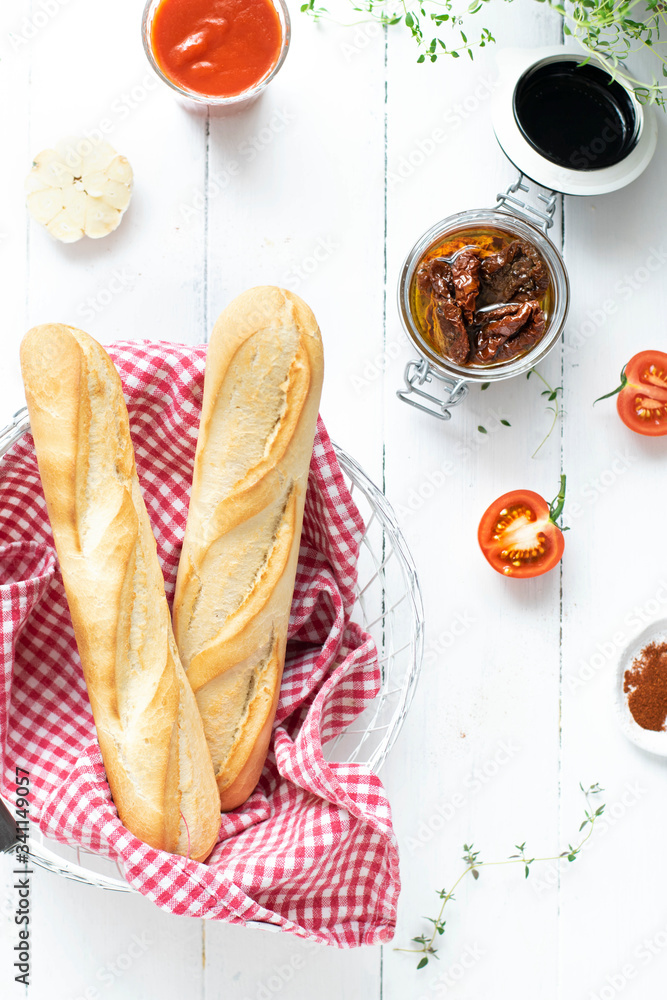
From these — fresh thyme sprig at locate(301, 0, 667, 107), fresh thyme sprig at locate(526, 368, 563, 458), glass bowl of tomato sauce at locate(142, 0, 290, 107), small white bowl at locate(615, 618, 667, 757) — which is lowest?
small white bowl at locate(615, 618, 667, 757)

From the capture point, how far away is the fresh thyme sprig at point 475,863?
1319mm

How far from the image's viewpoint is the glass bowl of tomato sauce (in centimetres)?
116

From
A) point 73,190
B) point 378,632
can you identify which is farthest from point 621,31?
point 378,632

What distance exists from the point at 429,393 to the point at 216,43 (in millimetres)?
582

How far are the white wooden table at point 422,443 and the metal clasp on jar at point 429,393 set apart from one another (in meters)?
Result: 0.02

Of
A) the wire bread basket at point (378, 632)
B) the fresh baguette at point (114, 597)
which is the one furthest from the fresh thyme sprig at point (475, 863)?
the fresh baguette at point (114, 597)

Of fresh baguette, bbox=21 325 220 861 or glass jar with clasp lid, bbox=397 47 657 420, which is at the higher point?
glass jar with clasp lid, bbox=397 47 657 420

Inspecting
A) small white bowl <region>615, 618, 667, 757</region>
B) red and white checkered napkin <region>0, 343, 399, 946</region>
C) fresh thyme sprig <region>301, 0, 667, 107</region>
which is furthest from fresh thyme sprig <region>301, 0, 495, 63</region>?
small white bowl <region>615, 618, 667, 757</region>

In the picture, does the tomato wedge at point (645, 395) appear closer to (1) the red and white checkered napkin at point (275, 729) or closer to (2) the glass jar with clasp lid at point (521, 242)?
(2) the glass jar with clasp lid at point (521, 242)

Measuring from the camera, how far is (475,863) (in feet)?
4.38

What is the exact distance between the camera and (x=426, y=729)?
133 centimetres

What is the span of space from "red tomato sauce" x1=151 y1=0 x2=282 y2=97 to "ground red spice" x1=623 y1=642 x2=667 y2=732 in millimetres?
1061

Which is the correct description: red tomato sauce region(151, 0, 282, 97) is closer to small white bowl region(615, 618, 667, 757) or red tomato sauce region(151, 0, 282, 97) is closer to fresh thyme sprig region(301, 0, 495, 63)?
fresh thyme sprig region(301, 0, 495, 63)

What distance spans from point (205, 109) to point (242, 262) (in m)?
0.23
